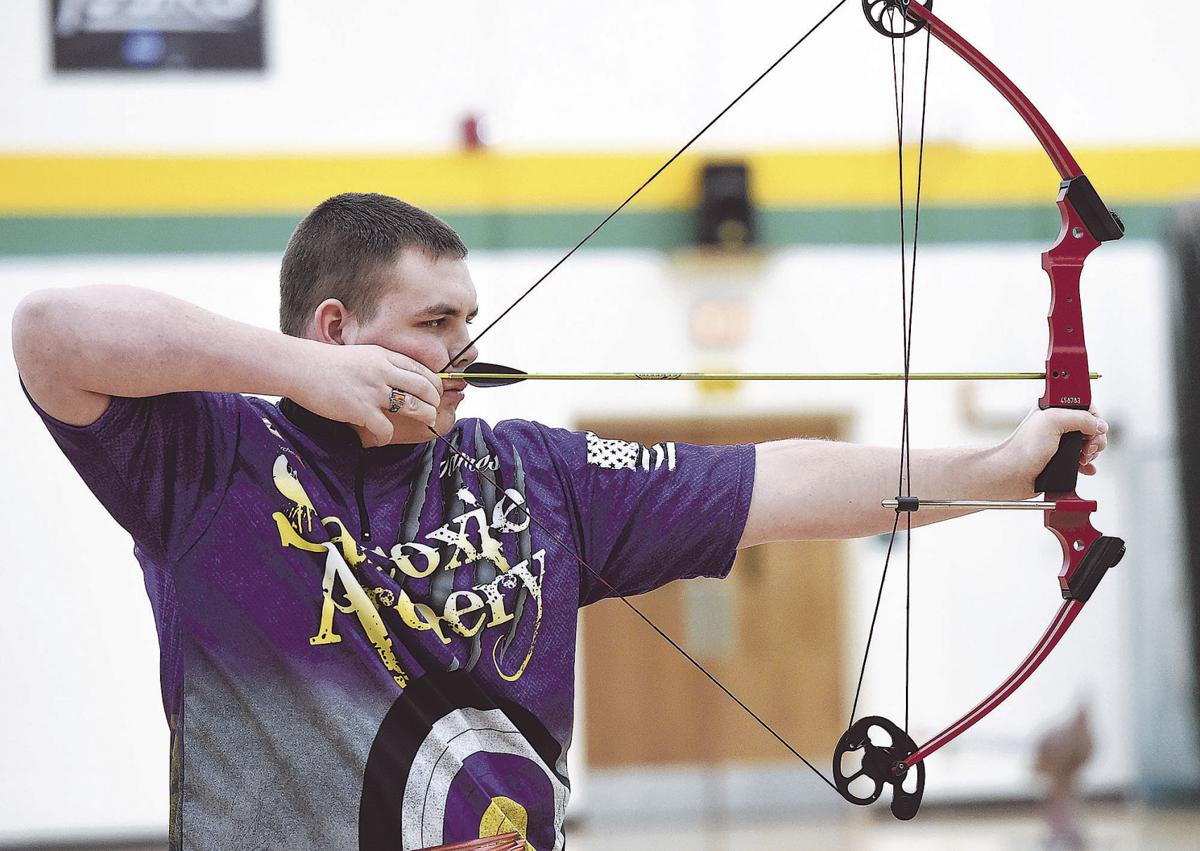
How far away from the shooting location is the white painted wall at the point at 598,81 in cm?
395

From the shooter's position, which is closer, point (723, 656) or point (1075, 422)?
point (1075, 422)

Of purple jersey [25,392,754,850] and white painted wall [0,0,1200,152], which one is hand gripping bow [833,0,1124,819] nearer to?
purple jersey [25,392,754,850]

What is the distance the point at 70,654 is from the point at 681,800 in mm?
1964

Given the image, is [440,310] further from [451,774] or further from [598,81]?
[598,81]

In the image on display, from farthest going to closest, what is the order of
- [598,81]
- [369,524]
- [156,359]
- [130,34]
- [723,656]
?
[723,656] → [598,81] → [130,34] → [369,524] → [156,359]

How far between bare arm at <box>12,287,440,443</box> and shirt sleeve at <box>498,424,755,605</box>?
226 millimetres

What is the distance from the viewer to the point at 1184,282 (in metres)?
4.13

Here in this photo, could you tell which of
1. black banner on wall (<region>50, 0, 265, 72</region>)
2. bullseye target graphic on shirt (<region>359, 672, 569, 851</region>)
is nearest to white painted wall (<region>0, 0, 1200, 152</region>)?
black banner on wall (<region>50, 0, 265, 72</region>)

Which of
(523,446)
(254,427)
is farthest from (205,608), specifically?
(523,446)

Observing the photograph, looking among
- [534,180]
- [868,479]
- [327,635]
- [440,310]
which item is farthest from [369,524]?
[534,180]

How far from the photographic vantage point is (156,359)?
1.04 meters

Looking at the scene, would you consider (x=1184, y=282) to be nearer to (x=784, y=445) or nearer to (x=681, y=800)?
(x=681, y=800)

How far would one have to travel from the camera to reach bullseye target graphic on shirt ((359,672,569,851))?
113 cm

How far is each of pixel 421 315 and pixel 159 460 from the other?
0.91ft
